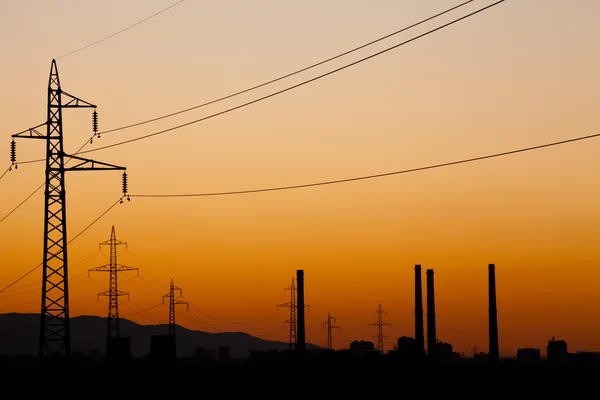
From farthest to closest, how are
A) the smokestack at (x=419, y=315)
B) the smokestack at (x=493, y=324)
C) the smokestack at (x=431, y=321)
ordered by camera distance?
the smokestack at (x=431, y=321) < the smokestack at (x=419, y=315) < the smokestack at (x=493, y=324)

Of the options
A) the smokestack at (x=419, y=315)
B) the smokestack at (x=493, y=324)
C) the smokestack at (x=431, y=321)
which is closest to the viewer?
the smokestack at (x=493, y=324)

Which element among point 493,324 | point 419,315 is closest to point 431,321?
point 419,315

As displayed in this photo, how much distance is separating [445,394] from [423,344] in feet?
158

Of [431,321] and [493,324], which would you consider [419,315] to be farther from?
[493,324]

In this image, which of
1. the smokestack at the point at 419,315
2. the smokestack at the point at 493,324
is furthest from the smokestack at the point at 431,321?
the smokestack at the point at 493,324

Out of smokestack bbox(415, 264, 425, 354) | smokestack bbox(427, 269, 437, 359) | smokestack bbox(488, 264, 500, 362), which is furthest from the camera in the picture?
smokestack bbox(427, 269, 437, 359)

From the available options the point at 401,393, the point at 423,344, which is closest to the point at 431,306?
the point at 423,344

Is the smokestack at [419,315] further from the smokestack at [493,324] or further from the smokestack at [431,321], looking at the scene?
the smokestack at [493,324]

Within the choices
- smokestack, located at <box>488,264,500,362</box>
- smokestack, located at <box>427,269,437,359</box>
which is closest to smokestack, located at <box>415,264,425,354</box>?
smokestack, located at <box>427,269,437,359</box>

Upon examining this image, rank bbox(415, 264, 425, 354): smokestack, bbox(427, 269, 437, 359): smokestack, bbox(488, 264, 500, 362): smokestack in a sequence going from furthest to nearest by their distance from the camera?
bbox(427, 269, 437, 359): smokestack
bbox(415, 264, 425, 354): smokestack
bbox(488, 264, 500, 362): smokestack

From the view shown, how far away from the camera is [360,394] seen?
60.3 m

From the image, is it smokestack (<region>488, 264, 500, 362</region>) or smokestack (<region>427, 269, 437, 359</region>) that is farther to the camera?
smokestack (<region>427, 269, 437, 359</region>)

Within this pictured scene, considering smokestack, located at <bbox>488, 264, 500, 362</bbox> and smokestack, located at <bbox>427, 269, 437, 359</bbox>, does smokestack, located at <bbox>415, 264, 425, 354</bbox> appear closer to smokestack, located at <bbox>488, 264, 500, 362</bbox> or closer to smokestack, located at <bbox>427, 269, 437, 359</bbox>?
smokestack, located at <bbox>427, 269, 437, 359</bbox>

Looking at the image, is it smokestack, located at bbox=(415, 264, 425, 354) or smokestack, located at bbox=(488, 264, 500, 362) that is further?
smokestack, located at bbox=(415, 264, 425, 354)
